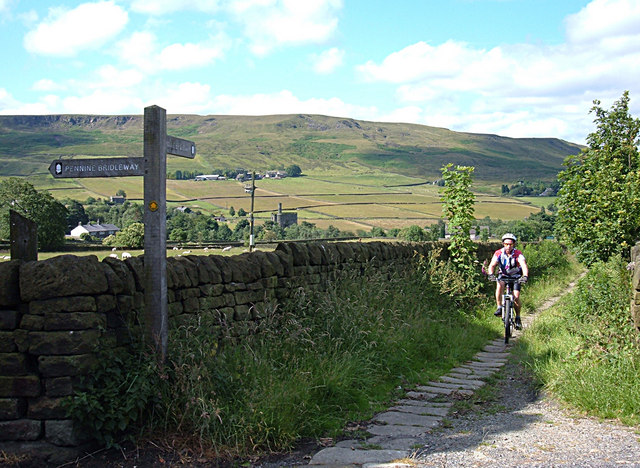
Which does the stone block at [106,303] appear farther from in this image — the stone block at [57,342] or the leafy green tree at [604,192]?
the leafy green tree at [604,192]

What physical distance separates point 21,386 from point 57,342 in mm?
418

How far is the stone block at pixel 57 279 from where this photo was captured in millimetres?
4953

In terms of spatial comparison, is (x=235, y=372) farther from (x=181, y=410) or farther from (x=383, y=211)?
(x=383, y=211)

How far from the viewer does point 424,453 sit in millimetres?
5090

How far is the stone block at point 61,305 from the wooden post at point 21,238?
0.68 meters

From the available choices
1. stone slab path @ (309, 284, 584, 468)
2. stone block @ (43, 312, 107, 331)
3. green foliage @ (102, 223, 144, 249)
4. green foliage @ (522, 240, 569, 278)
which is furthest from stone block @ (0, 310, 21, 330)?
green foliage @ (522, 240, 569, 278)

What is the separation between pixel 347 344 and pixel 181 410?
106 inches

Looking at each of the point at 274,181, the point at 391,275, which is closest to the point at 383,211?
the point at 274,181

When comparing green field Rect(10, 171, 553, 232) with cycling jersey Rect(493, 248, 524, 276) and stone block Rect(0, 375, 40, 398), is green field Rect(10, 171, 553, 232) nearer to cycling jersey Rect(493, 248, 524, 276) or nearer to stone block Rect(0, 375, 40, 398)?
cycling jersey Rect(493, 248, 524, 276)

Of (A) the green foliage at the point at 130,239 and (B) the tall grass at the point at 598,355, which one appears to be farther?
(A) the green foliage at the point at 130,239

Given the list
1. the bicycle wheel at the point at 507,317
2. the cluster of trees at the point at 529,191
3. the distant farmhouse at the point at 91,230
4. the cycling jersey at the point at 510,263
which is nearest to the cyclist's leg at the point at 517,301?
the bicycle wheel at the point at 507,317

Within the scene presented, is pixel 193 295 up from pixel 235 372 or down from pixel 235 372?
up

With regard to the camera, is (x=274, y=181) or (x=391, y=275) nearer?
(x=391, y=275)

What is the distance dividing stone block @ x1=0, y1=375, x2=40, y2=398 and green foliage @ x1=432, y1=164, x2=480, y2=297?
10.9 m
